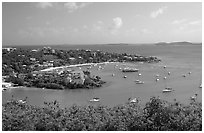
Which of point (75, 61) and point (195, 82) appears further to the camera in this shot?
point (75, 61)

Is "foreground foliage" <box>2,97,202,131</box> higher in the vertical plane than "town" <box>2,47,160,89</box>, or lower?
higher

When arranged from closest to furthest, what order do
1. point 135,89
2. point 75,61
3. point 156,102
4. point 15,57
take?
point 156,102
point 135,89
point 15,57
point 75,61

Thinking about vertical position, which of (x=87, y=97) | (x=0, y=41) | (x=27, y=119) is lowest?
(x=87, y=97)

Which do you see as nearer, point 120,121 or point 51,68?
point 120,121

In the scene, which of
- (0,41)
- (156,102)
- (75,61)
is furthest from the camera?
(75,61)

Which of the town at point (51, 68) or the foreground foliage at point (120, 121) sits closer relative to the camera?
the foreground foliage at point (120, 121)

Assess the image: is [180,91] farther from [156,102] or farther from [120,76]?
[156,102]

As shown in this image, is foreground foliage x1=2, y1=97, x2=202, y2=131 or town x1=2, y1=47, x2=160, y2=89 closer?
foreground foliage x1=2, y1=97, x2=202, y2=131

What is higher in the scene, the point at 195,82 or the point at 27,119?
the point at 27,119

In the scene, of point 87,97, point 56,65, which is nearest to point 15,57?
point 56,65

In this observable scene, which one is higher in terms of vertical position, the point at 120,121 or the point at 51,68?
the point at 120,121

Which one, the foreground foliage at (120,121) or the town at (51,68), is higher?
the foreground foliage at (120,121)
